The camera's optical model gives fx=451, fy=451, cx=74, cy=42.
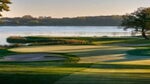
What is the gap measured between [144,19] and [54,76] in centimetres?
5756

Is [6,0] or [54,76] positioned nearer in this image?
[54,76]

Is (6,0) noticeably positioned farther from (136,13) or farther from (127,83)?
(136,13)

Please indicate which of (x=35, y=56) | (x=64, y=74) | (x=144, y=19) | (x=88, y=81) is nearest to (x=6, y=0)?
(x=35, y=56)

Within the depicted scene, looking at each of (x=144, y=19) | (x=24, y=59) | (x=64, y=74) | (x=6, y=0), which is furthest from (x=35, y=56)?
(x=144, y=19)

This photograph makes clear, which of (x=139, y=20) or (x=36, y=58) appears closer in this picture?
(x=36, y=58)

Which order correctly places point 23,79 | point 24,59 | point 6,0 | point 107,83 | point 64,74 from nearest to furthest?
point 107,83 → point 23,79 → point 64,74 → point 24,59 → point 6,0

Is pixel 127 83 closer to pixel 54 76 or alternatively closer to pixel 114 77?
pixel 114 77

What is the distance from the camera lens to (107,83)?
19.0m

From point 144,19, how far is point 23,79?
5861 centimetres

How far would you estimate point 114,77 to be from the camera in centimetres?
2075

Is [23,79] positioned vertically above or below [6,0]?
below

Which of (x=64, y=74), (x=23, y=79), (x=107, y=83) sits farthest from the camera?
(x=64, y=74)

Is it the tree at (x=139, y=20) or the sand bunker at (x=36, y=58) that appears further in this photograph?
the tree at (x=139, y=20)

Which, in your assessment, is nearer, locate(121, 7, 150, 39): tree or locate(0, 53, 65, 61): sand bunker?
locate(0, 53, 65, 61): sand bunker
